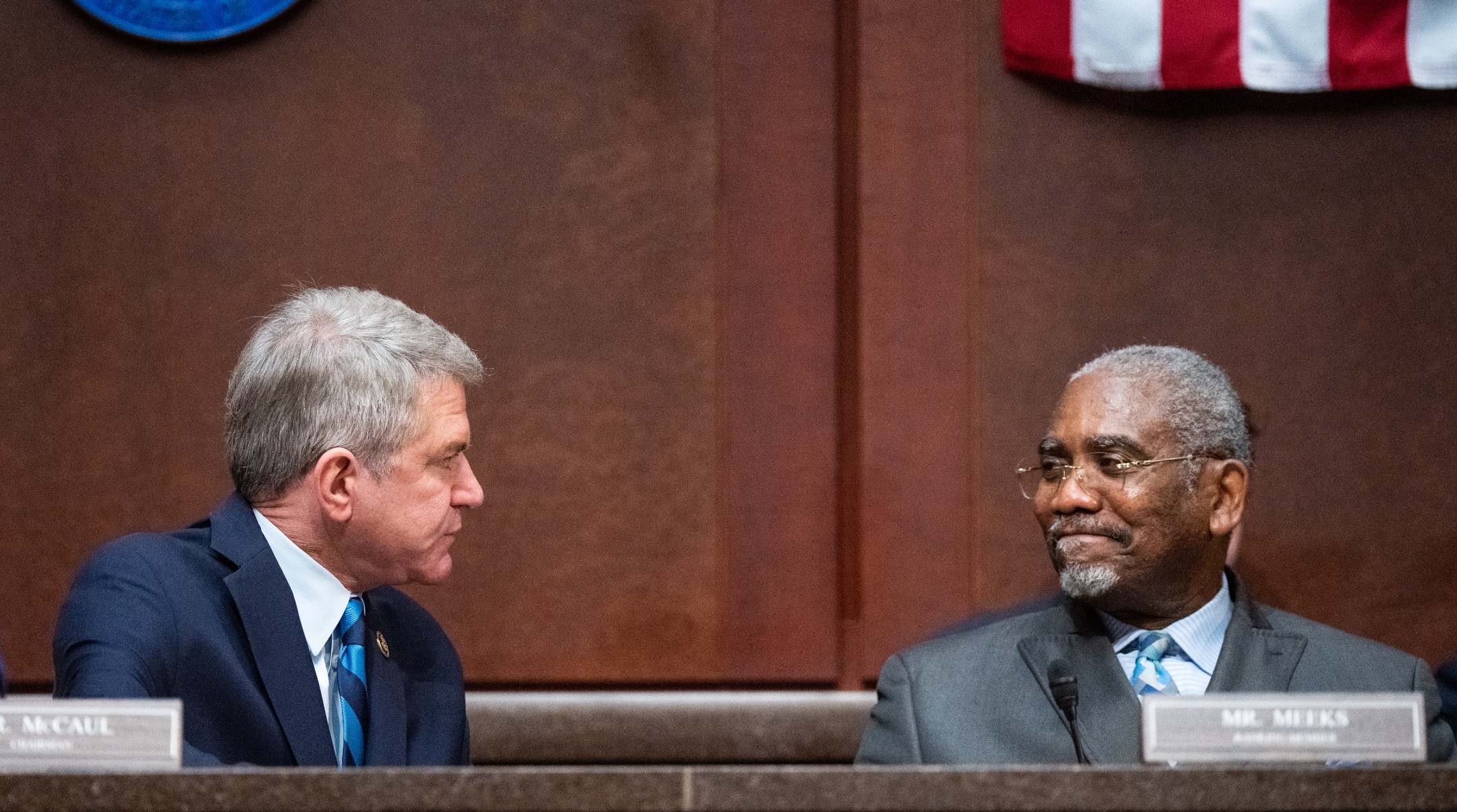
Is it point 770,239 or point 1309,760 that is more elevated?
point 770,239

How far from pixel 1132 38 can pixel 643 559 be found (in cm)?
167

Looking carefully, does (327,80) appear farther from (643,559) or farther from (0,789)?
(0,789)

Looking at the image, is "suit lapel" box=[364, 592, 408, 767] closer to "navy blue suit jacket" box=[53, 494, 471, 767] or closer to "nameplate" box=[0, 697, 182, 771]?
"navy blue suit jacket" box=[53, 494, 471, 767]

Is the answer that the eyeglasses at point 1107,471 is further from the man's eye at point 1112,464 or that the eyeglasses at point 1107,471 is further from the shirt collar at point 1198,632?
the shirt collar at point 1198,632

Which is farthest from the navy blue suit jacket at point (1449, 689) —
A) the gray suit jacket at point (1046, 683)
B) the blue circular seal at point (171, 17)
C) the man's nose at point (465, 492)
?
the blue circular seal at point (171, 17)

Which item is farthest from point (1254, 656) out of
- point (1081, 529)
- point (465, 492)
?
point (465, 492)

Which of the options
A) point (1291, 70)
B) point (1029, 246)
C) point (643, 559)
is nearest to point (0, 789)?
point (643, 559)

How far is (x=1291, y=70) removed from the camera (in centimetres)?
331

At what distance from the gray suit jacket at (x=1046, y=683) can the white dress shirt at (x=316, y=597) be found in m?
0.84

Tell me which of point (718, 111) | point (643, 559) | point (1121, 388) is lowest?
point (643, 559)

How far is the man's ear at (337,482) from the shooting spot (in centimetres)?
208

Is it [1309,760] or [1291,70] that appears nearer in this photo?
[1309,760]

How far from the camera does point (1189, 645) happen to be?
7.62 ft

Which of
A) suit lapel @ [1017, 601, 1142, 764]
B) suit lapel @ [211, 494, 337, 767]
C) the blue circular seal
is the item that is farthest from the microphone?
the blue circular seal
